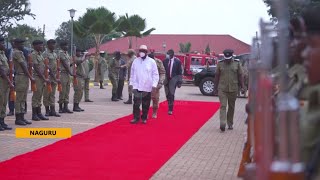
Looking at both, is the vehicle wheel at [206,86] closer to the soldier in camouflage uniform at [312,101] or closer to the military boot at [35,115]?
the military boot at [35,115]

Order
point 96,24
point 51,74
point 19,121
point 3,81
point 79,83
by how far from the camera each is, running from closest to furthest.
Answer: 1. point 3,81
2. point 19,121
3. point 51,74
4. point 79,83
5. point 96,24

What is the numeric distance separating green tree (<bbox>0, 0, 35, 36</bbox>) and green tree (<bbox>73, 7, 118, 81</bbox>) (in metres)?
14.4

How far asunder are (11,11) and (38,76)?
41.4 meters

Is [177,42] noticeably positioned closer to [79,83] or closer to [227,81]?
[79,83]

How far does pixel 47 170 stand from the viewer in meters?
6.49

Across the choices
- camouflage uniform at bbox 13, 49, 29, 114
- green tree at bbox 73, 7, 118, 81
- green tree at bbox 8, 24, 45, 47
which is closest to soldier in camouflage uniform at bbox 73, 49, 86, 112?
camouflage uniform at bbox 13, 49, 29, 114

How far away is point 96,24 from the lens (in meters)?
35.9

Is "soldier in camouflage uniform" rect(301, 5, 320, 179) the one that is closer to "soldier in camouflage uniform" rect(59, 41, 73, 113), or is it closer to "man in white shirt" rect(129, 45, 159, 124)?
"man in white shirt" rect(129, 45, 159, 124)

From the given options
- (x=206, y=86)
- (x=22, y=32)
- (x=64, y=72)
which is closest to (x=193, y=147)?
(x=64, y=72)

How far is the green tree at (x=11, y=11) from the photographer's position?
49631 mm

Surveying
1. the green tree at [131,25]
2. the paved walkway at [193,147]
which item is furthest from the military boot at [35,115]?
the green tree at [131,25]

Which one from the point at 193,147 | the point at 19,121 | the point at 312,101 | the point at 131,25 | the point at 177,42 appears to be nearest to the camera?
the point at 312,101

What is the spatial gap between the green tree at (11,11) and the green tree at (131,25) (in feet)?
43.4

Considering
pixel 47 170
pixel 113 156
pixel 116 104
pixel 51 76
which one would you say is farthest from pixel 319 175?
pixel 116 104
